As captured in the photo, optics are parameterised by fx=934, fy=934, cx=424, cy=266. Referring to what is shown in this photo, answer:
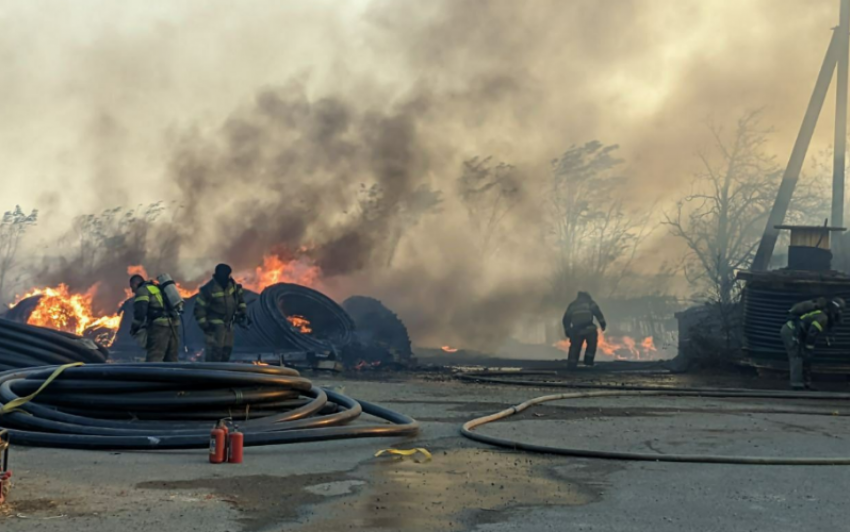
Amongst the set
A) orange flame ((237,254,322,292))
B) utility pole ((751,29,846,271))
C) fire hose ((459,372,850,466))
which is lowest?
fire hose ((459,372,850,466))

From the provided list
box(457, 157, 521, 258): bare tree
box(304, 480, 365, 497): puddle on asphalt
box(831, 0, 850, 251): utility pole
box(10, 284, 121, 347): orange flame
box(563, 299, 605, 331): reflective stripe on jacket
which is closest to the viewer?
box(304, 480, 365, 497): puddle on asphalt

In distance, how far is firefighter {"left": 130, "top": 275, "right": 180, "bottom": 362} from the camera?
1310cm

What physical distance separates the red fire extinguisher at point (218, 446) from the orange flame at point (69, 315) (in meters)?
21.0

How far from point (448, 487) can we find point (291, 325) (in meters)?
15.4

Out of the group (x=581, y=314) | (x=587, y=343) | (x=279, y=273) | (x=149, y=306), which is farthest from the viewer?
(x=279, y=273)

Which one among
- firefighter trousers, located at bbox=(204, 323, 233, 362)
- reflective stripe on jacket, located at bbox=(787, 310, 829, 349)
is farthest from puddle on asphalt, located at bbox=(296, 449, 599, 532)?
reflective stripe on jacket, located at bbox=(787, 310, 829, 349)

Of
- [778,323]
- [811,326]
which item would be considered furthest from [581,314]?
[811,326]

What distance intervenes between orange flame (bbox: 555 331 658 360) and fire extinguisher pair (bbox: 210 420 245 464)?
33.3 metres

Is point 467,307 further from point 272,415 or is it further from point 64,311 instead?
point 272,415

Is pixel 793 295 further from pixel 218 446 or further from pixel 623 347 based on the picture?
pixel 623 347

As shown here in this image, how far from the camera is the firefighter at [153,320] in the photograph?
1310cm

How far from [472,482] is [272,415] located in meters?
2.72

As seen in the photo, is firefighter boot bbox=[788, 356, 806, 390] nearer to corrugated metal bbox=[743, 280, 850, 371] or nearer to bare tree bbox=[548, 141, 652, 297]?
corrugated metal bbox=[743, 280, 850, 371]

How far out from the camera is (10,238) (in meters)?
46.5
